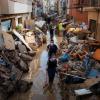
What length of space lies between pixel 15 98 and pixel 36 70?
15.1 feet

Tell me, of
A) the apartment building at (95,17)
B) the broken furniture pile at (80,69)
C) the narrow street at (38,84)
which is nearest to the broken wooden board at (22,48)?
the narrow street at (38,84)

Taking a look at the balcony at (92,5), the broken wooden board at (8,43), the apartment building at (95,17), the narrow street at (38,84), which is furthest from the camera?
the apartment building at (95,17)

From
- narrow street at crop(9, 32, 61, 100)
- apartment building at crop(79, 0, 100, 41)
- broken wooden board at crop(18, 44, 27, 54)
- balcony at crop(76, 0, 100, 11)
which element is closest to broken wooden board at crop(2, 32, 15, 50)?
broken wooden board at crop(18, 44, 27, 54)

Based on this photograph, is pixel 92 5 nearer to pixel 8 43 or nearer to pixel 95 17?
pixel 95 17

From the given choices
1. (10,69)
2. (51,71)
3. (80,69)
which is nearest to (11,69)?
(10,69)

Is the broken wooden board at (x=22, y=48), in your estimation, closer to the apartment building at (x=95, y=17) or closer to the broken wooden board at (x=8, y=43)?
the broken wooden board at (x=8, y=43)

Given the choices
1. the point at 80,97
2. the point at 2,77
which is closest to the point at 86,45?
the point at 2,77

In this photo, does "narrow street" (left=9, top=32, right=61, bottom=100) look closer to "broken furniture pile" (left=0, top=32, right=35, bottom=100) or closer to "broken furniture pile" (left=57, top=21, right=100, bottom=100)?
"broken furniture pile" (left=0, top=32, right=35, bottom=100)

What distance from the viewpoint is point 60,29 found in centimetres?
3094

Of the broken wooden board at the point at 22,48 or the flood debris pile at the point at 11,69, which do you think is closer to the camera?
the flood debris pile at the point at 11,69

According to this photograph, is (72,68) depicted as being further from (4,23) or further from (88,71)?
(4,23)

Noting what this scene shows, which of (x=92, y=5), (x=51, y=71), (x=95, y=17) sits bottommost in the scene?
(x=51, y=71)

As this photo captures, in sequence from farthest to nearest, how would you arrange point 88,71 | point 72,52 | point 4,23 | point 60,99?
point 4,23 < point 72,52 < point 88,71 < point 60,99

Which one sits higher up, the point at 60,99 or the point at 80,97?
the point at 80,97
